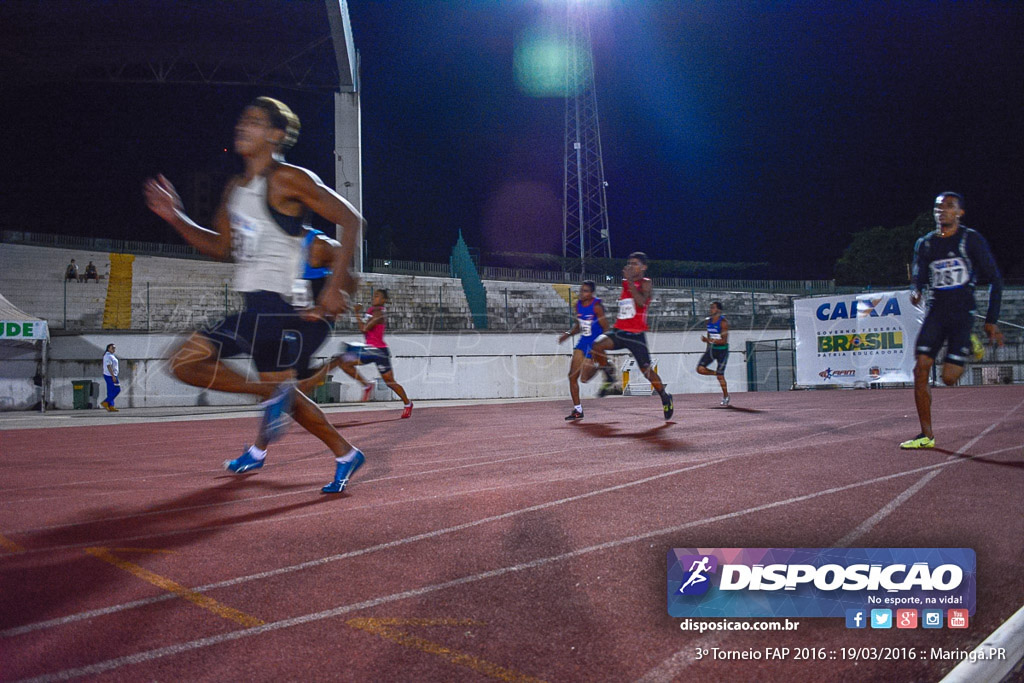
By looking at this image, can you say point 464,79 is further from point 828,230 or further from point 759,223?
point 828,230

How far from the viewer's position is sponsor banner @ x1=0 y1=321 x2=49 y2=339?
16391mm

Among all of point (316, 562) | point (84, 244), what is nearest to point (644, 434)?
point (316, 562)

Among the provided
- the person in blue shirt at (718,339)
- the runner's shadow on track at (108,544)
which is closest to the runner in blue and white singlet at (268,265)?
the runner's shadow on track at (108,544)

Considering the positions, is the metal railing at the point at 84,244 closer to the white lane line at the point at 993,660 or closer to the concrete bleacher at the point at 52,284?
the concrete bleacher at the point at 52,284

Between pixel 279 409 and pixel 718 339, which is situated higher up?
pixel 718 339

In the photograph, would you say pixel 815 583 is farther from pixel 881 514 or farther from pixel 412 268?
pixel 412 268

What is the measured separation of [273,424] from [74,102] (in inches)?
1738

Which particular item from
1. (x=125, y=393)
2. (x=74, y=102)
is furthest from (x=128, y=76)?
(x=125, y=393)

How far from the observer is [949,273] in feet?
16.6

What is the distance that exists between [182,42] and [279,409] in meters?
29.0

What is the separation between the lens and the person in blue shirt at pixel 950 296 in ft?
16.4

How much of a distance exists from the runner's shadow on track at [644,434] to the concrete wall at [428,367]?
13074 millimetres

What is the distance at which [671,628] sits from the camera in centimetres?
169

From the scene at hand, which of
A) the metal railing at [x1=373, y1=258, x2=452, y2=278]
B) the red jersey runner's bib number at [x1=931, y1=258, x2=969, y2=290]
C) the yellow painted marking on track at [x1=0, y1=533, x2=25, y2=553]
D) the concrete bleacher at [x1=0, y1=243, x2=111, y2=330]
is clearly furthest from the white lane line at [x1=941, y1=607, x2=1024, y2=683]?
the metal railing at [x1=373, y1=258, x2=452, y2=278]
